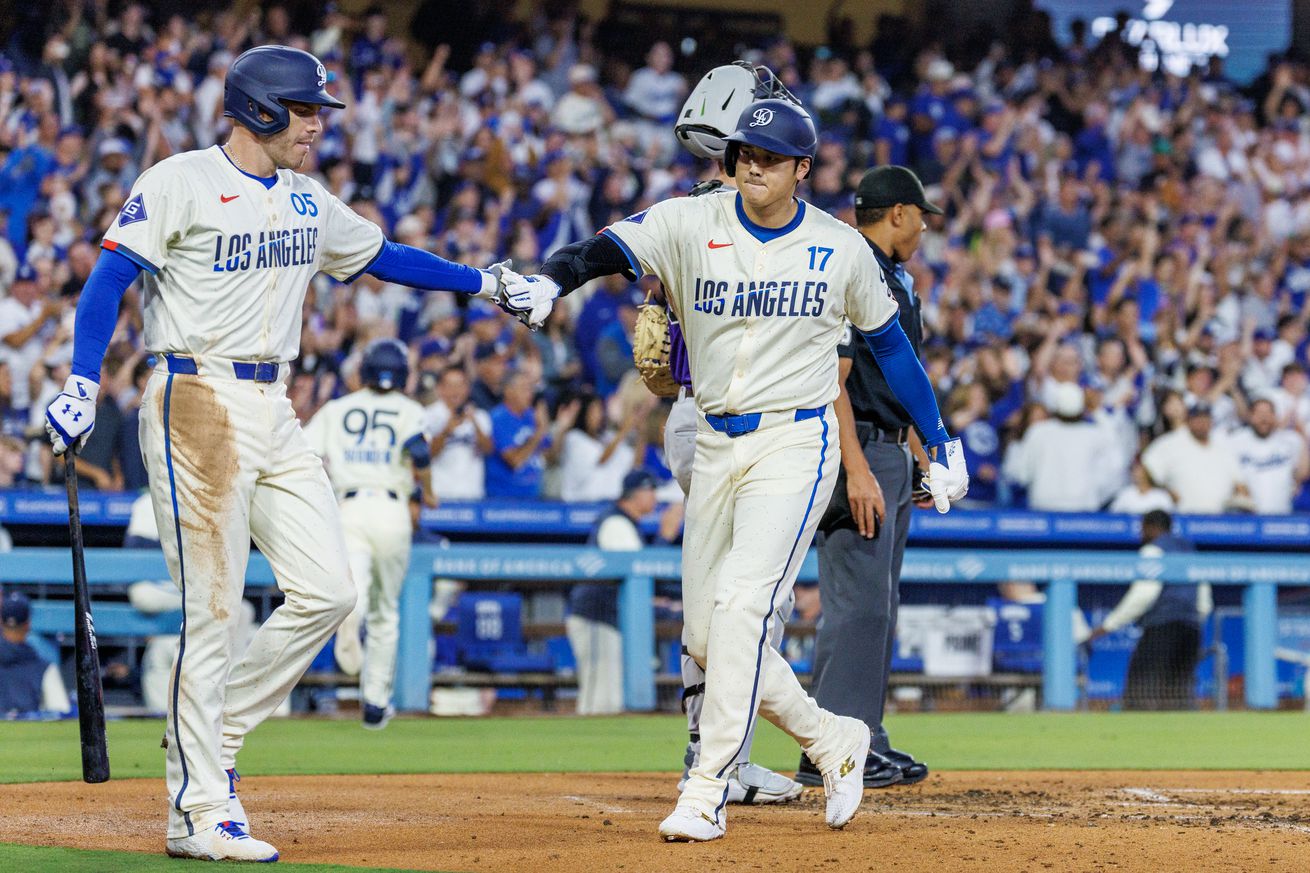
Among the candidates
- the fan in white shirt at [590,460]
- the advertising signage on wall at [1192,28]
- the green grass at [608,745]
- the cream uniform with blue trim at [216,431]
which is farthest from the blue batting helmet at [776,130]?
the advertising signage on wall at [1192,28]

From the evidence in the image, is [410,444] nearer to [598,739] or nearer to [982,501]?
[598,739]

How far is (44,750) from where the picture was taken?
798 cm

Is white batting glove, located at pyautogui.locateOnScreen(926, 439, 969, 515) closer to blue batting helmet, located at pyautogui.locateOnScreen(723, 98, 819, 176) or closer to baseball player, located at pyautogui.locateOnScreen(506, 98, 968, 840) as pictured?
baseball player, located at pyautogui.locateOnScreen(506, 98, 968, 840)

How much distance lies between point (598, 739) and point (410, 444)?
1990 mm

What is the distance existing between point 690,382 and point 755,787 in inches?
54.2

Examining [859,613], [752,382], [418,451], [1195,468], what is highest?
[752,382]

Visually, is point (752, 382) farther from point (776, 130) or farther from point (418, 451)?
point (418, 451)

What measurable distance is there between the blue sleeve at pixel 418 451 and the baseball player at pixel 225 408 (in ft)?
15.9

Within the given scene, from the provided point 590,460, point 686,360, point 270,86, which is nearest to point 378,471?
point 590,460

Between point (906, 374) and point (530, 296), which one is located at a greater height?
point (530, 296)

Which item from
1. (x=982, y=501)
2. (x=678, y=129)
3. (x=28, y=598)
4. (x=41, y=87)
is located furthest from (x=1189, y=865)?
(x=41, y=87)

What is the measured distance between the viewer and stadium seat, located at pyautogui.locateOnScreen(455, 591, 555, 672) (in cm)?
1091

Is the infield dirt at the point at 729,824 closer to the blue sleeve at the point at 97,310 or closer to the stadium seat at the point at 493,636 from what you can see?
the blue sleeve at the point at 97,310

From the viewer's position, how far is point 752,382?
506 centimetres
